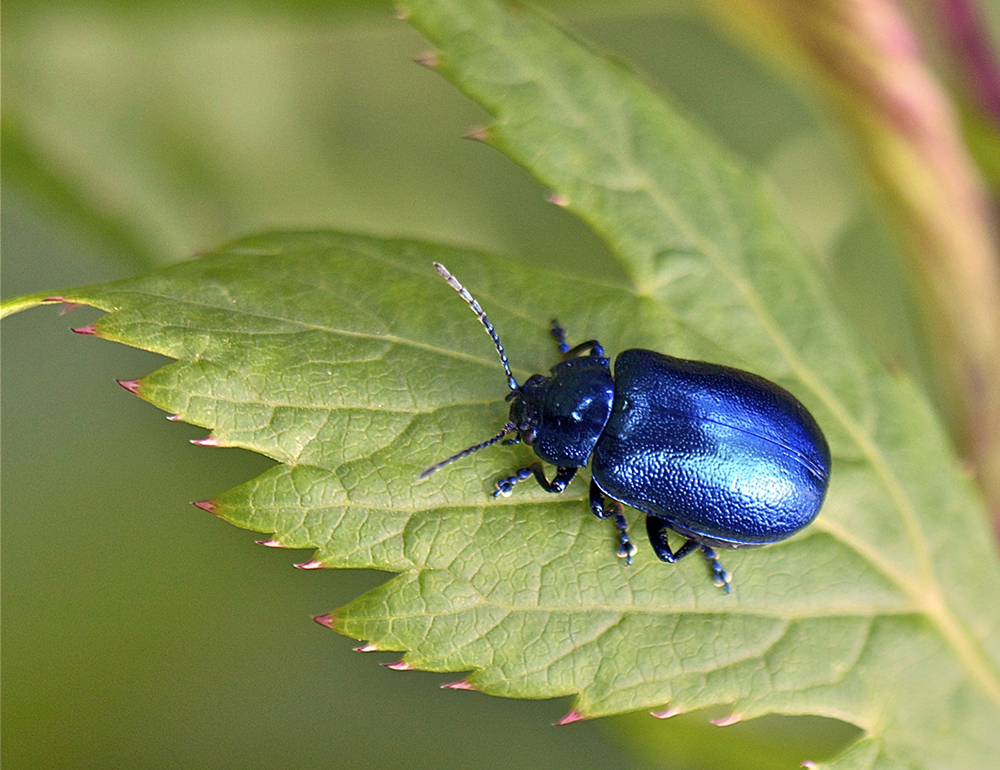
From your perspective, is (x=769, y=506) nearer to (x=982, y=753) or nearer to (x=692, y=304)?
(x=692, y=304)

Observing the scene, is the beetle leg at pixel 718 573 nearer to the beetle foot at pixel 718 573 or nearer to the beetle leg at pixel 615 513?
the beetle foot at pixel 718 573

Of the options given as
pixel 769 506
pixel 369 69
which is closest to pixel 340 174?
pixel 369 69

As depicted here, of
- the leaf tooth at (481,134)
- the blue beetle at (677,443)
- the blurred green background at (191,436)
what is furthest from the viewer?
the blurred green background at (191,436)

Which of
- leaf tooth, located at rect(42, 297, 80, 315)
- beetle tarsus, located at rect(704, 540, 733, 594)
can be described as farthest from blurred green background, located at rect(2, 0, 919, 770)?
leaf tooth, located at rect(42, 297, 80, 315)

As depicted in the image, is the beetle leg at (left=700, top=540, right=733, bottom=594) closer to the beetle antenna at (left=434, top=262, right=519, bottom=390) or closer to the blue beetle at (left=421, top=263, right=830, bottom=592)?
the blue beetle at (left=421, top=263, right=830, bottom=592)

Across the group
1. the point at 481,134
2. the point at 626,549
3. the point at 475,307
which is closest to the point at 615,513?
the point at 626,549

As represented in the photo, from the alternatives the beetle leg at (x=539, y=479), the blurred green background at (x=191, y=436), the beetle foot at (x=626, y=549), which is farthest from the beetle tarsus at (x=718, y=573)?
the blurred green background at (x=191, y=436)
